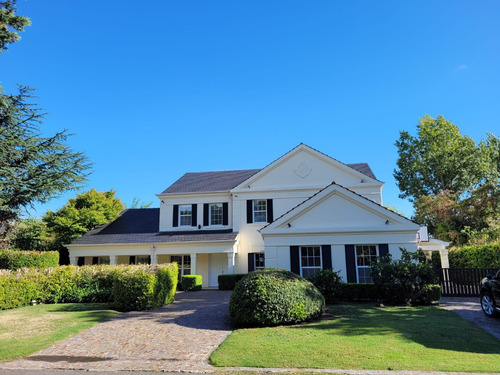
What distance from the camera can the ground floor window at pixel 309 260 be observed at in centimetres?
1680

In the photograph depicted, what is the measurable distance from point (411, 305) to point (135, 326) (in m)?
10.5

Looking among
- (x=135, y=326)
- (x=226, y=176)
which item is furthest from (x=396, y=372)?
(x=226, y=176)

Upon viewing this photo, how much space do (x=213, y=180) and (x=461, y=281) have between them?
57.8 feet

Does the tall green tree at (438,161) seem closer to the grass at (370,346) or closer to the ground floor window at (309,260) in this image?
the ground floor window at (309,260)

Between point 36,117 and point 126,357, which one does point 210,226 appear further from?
point 126,357

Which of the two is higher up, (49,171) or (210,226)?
(49,171)

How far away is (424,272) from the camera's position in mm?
13422

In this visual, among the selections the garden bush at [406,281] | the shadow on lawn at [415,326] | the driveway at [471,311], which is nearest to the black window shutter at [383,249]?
the garden bush at [406,281]

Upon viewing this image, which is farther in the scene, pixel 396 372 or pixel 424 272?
pixel 424 272

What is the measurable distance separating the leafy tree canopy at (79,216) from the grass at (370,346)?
20843 millimetres

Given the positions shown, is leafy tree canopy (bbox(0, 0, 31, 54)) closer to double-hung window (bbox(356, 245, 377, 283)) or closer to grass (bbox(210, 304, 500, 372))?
grass (bbox(210, 304, 500, 372))

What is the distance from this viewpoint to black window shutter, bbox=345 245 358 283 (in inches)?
631

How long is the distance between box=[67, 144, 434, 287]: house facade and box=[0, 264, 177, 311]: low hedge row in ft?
18.8

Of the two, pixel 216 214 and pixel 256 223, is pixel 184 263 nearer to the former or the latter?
pixel 216 214
